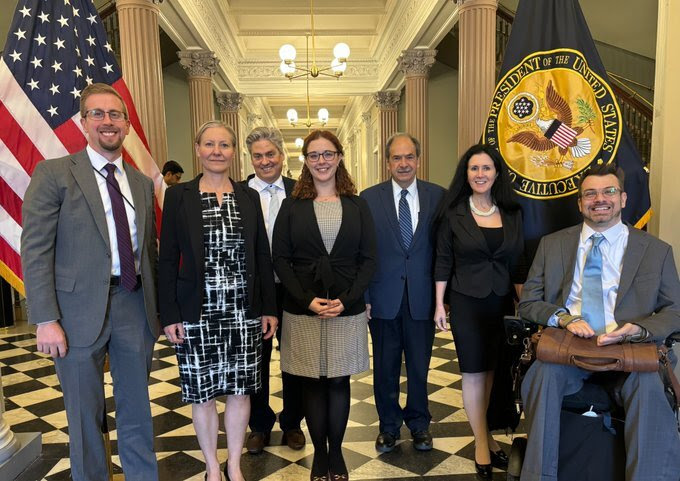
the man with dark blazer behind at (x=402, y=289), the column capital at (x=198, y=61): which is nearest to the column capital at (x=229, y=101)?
the column capital at (x=198, y=61)

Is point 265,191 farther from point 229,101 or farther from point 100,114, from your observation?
point 229,101

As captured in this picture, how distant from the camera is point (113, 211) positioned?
2.15 metres

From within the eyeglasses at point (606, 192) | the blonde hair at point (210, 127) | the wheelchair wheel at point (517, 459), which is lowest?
the wheelchair wheel at point (517, 459)

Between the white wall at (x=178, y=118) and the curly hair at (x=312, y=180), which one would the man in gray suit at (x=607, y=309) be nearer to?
the curly hair at (x=312, y=180)

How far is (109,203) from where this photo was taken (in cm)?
216

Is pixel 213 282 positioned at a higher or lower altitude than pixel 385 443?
higher

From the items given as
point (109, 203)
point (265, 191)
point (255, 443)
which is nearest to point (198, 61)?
point (265, 191)

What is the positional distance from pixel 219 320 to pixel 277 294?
1.85 ft

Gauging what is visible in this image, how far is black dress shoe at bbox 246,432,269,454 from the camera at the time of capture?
9.57 feet

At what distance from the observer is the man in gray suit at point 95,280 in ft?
6.62

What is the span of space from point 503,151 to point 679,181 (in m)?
0.93

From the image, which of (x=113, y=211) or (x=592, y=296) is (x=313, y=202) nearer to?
(x=113, y=211)

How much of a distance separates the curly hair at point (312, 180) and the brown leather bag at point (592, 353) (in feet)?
3.77

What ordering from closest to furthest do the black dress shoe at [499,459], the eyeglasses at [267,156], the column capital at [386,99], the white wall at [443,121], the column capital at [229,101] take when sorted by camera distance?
the black dress shoe at [499,459] → the eyeglasses at [267,156] → the white wall at [443,121] → the column capital at [229,101] → the column capital at [386,99]
